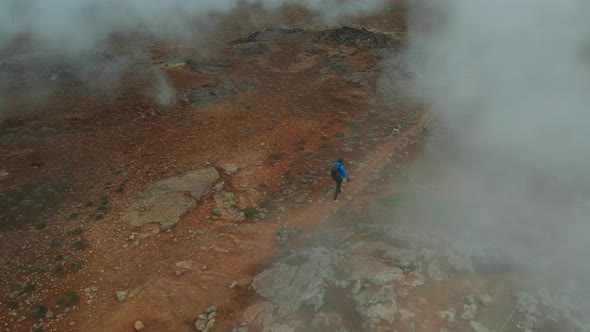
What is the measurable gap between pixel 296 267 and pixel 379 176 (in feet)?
17.4

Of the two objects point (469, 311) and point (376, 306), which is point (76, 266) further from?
point (469, 311)

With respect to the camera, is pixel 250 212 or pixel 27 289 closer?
pixel 27 289

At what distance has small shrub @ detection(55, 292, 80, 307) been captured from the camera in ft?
28.7

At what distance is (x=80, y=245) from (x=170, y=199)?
278 cm

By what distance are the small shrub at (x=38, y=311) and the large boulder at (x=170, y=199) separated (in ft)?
10.0

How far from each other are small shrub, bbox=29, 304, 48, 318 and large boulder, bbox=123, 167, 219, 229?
3.05 m

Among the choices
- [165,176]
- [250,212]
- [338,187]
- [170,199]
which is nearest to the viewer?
[250,212]

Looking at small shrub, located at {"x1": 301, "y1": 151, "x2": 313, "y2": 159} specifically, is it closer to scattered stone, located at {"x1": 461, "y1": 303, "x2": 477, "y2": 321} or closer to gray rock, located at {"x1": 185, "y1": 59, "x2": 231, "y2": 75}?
scattered stone, located at {"x1": 461, "y1": 303, "x2": 477, "y2": 321}

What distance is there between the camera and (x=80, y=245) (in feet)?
33.7

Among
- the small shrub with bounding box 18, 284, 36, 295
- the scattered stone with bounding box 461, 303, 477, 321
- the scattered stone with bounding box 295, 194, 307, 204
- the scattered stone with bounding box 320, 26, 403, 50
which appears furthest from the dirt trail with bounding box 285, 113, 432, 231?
the scattered stone with bounding box 320, 26, 403, 50

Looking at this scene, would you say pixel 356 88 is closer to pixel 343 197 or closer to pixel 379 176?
pixel 379 176

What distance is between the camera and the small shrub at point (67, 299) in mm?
8762

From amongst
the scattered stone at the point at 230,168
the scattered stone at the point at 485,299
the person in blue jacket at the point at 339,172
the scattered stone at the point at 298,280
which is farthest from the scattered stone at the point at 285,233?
the scattered stone at the point at 485,299

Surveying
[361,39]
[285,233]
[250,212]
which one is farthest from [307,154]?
[361,39]
